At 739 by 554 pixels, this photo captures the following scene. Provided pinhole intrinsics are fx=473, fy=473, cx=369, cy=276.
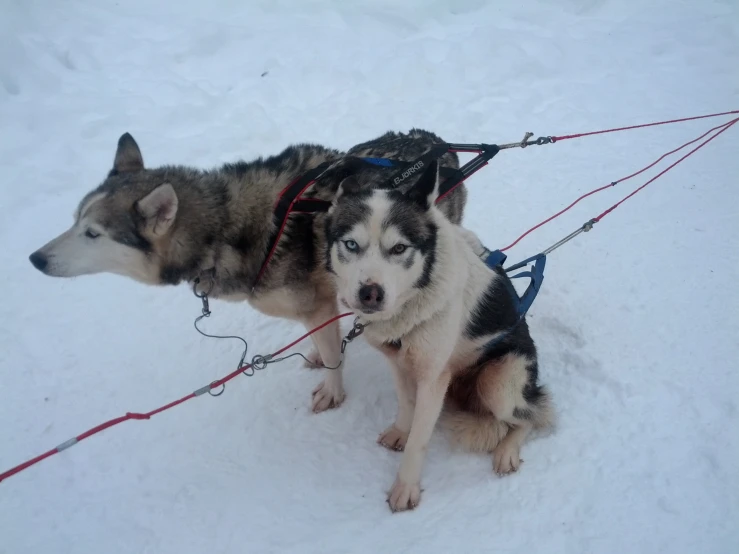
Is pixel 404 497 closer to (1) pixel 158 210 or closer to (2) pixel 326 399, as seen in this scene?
(2) pixel 326 399

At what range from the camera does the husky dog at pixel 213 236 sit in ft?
8.52

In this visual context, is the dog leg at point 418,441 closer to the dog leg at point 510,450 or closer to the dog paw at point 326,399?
the dog leg at point 510,450

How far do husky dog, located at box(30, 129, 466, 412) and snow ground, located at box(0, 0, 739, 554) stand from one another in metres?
1.00

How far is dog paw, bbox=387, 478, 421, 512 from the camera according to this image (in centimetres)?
280

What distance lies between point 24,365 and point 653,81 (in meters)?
9.15

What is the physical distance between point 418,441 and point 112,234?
6.80 feet

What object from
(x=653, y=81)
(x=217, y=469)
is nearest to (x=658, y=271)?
(x=217, y=469)

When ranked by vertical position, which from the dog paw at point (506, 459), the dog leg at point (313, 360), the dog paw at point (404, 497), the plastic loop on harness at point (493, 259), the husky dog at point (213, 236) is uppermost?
the husky dog at point (213, 236)

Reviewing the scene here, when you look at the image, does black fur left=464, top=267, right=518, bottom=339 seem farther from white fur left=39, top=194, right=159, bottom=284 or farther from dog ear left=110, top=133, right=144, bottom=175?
dog ear left=110, top=133, right=144, bottom=175

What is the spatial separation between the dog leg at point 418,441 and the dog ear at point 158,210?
168 cm

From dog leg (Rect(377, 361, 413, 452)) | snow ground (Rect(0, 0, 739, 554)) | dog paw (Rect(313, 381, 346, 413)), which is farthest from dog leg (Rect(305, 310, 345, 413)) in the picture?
dog leg (Rect(377, 361, 413, 452))

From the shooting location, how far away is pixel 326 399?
3.50 m

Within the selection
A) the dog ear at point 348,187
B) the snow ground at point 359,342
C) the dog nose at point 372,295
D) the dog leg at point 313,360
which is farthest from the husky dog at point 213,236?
the snow ground at point 359,342

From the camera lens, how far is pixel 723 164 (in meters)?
5.63
